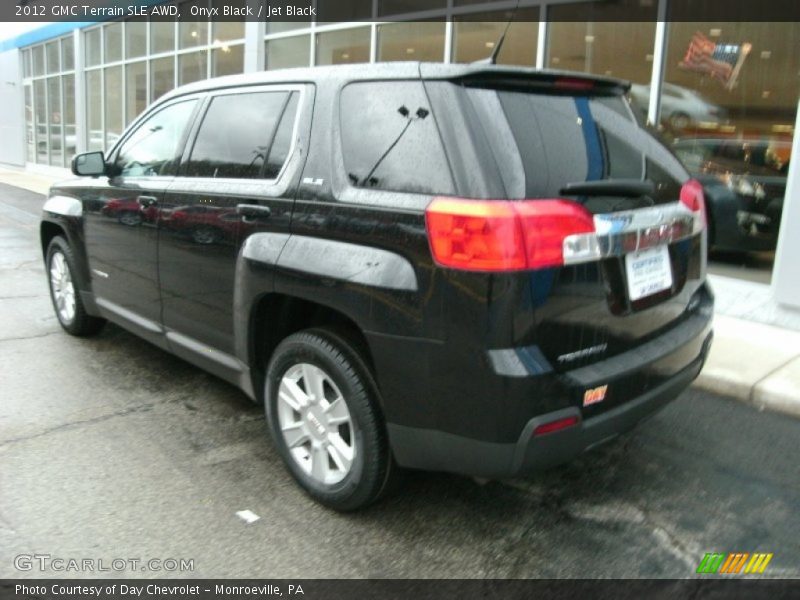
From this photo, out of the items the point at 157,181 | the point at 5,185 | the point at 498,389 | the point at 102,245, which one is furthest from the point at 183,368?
the point at 5,185

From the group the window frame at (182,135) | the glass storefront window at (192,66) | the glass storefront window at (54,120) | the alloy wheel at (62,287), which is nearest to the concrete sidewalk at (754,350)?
the window frame at (182,135)

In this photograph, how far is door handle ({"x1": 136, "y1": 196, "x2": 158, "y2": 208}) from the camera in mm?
3844

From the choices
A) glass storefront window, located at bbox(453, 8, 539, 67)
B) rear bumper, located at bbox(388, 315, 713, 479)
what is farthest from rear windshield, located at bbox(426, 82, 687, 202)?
glass storefront window, located at bbox(453, 8, 539, 67)

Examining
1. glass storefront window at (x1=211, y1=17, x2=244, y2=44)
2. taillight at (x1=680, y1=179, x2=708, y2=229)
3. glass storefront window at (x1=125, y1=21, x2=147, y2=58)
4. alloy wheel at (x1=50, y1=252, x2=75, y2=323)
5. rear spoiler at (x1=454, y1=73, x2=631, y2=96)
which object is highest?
glass storefront window at (x1=125, y1=21, x2=147, y2=58)

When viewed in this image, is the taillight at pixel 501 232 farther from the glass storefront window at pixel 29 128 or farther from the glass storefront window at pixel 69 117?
the glass storefront window at pixel 29 128

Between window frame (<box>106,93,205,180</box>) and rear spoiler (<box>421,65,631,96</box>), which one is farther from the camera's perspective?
window frame (<box>106,93,205,180</box>)

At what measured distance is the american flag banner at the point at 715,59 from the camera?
653 cm

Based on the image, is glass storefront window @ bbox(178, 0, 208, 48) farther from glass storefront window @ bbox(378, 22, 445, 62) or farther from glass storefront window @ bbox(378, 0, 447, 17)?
glass storefront window @ bbox(378, 22, 445, 62)

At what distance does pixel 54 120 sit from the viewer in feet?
71.3

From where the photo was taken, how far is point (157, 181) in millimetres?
3920

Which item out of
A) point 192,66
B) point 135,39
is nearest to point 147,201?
point 192,66

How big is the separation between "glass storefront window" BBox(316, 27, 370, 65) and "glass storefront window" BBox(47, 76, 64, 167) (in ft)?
44.4

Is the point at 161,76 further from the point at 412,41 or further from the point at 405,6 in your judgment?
the point at 412,41

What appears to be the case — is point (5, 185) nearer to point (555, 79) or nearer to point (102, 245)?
point (102, 245)
